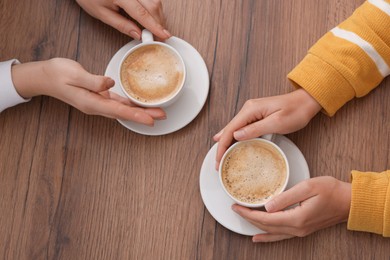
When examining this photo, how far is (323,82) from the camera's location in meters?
1.15

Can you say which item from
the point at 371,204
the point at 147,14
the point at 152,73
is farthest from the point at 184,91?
the point at 371,204

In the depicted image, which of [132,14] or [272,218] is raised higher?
[132,14]

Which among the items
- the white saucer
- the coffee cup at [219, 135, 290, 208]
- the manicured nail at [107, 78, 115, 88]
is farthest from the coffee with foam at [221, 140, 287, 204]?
the manicured nail at [107, 78, 115, 88]

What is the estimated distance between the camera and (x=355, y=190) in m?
1.12

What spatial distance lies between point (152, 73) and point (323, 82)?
36 centimetres

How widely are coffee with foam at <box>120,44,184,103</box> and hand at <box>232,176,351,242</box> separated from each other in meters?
0.29

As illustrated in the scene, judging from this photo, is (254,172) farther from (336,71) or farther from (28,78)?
(28,78)

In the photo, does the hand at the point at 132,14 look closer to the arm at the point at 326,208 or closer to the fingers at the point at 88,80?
the fingers at the point at 88,80

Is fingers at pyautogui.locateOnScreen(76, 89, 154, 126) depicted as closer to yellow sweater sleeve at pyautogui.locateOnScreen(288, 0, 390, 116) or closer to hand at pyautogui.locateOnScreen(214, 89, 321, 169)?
hand at pyautogui.locateOnScreen(214, 89, 321, 169)

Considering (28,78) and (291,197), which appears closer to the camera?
(291,197)

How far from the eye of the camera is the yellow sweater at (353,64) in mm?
1147

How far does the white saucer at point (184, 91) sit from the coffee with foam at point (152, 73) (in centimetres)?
5

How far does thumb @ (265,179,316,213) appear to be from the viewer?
108cm

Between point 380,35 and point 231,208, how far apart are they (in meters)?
0.49
